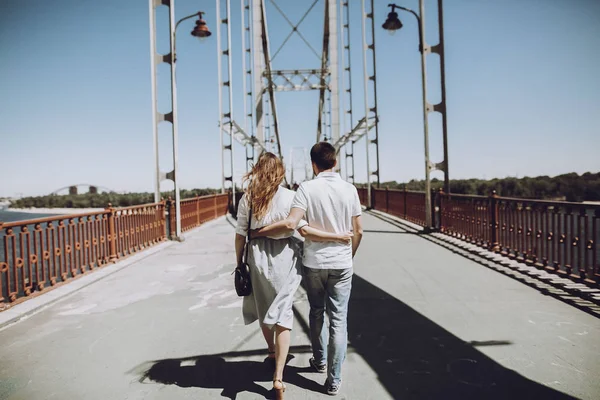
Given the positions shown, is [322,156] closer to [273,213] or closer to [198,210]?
[273,213]

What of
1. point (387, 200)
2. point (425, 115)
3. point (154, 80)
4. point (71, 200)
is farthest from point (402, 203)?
point (71, 200)

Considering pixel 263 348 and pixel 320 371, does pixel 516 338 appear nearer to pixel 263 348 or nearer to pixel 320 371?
pixel 320 371

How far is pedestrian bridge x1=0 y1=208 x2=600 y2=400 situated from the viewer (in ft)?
9.39

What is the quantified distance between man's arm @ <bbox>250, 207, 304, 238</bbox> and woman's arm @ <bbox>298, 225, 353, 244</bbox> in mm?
75

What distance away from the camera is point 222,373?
10.2ft

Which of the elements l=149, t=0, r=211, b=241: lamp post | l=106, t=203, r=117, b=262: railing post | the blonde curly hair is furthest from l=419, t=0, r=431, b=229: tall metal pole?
the blonde curly hair

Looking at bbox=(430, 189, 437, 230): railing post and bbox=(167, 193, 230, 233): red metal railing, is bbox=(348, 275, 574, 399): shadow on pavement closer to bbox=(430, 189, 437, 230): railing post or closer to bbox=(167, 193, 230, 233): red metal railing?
bbox=(430, 189, 437, 230): railing post

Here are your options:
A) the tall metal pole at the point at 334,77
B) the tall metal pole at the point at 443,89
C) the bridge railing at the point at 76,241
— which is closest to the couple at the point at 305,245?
the bridge railing at the point at 76,241

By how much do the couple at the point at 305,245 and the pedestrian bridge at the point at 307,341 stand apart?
0.48 meters

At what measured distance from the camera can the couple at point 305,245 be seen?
2.76 m

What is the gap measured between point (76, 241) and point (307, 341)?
4.49 meters

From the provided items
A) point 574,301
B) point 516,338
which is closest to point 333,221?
point 516,338

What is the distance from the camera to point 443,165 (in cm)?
1104

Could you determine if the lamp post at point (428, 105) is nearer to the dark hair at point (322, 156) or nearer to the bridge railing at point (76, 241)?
the bridge railing at point (76, 241)
